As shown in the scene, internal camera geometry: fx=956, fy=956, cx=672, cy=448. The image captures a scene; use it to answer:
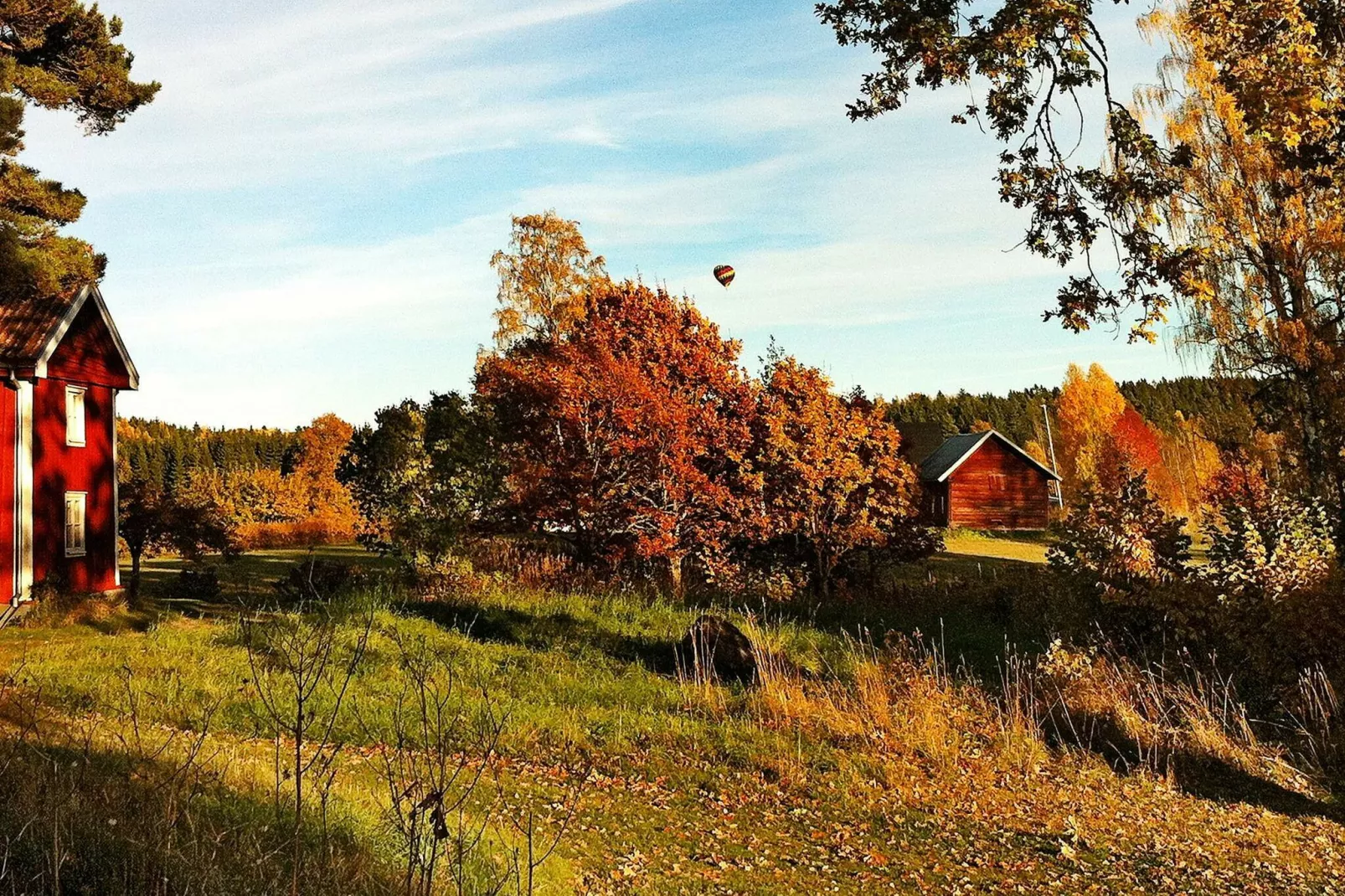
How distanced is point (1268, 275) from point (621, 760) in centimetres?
1910

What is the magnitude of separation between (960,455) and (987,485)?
2.55 m

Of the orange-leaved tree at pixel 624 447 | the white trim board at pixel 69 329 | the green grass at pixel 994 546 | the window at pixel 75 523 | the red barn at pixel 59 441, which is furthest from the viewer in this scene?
the green grass at pixel 994 546

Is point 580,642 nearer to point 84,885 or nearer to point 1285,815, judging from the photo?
point 1285,815

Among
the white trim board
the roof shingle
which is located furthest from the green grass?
the roof shingle

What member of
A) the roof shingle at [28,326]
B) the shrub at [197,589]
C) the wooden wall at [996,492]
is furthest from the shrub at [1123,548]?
the wooden wall at [996,492]

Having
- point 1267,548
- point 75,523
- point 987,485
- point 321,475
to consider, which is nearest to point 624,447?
point 1267,548

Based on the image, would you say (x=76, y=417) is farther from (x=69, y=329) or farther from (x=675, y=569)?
(x=675, y=569)

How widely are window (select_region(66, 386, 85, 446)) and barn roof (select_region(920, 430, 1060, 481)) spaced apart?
124ft

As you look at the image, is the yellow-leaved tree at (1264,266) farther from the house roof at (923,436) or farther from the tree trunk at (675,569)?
the house roof at (923,436)

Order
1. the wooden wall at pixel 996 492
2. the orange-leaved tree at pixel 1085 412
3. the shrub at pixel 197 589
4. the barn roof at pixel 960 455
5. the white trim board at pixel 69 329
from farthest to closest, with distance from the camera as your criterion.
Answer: the orange-leaved tree at pixel 1085 412 < the wooden wall at pixel 996 492 < the barn roof at pixel 960 455 < the shrub at pixel 197 589 < the white trim board at pixel 69 329

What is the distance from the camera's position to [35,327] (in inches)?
806

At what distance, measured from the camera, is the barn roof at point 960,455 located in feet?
163

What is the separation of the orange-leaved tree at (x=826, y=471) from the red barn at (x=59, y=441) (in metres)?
15.5

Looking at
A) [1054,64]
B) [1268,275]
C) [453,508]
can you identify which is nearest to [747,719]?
[1054,64]
